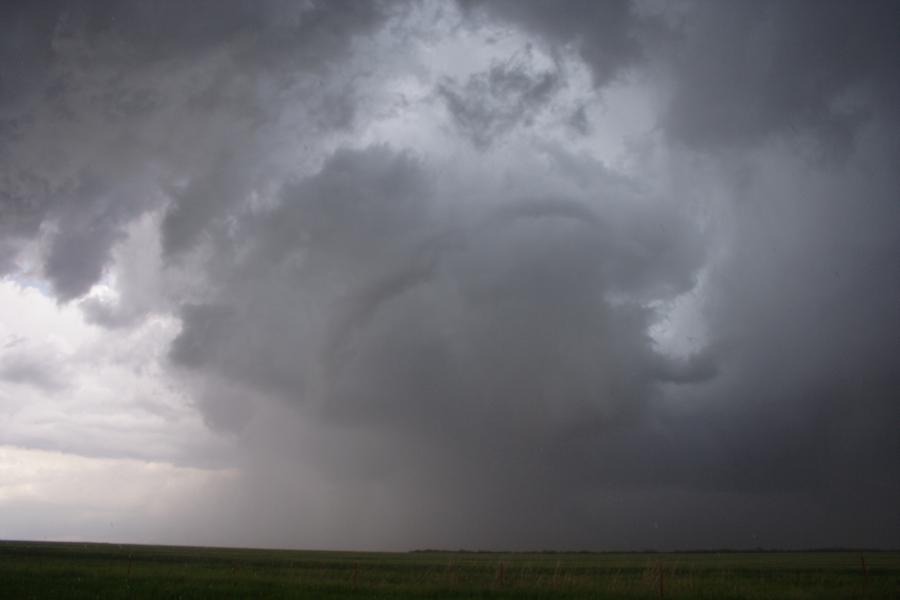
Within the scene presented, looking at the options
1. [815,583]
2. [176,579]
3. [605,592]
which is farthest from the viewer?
[815,583]

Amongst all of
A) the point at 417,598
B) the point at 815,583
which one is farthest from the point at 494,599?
the point at 815,583

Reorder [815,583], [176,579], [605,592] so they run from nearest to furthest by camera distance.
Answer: [605,592] < [176,579] < [815,583]

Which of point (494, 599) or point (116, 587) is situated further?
point (116, 587)

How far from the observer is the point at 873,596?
114 feet

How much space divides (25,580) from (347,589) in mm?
20985

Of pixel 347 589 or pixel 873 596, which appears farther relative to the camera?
pixel 347 589

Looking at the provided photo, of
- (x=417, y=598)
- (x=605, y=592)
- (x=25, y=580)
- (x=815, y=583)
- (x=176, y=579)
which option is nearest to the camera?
(x=417, y=598)

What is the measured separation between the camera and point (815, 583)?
45.8 m

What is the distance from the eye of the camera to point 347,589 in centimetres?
3725

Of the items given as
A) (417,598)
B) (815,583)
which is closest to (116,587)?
(417,598)

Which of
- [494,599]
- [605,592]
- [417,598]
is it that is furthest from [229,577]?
[605,592]

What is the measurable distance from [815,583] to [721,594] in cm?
1568

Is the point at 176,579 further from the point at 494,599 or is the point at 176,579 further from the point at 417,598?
the point at 494,599

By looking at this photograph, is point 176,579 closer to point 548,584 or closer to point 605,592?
point 548,584
